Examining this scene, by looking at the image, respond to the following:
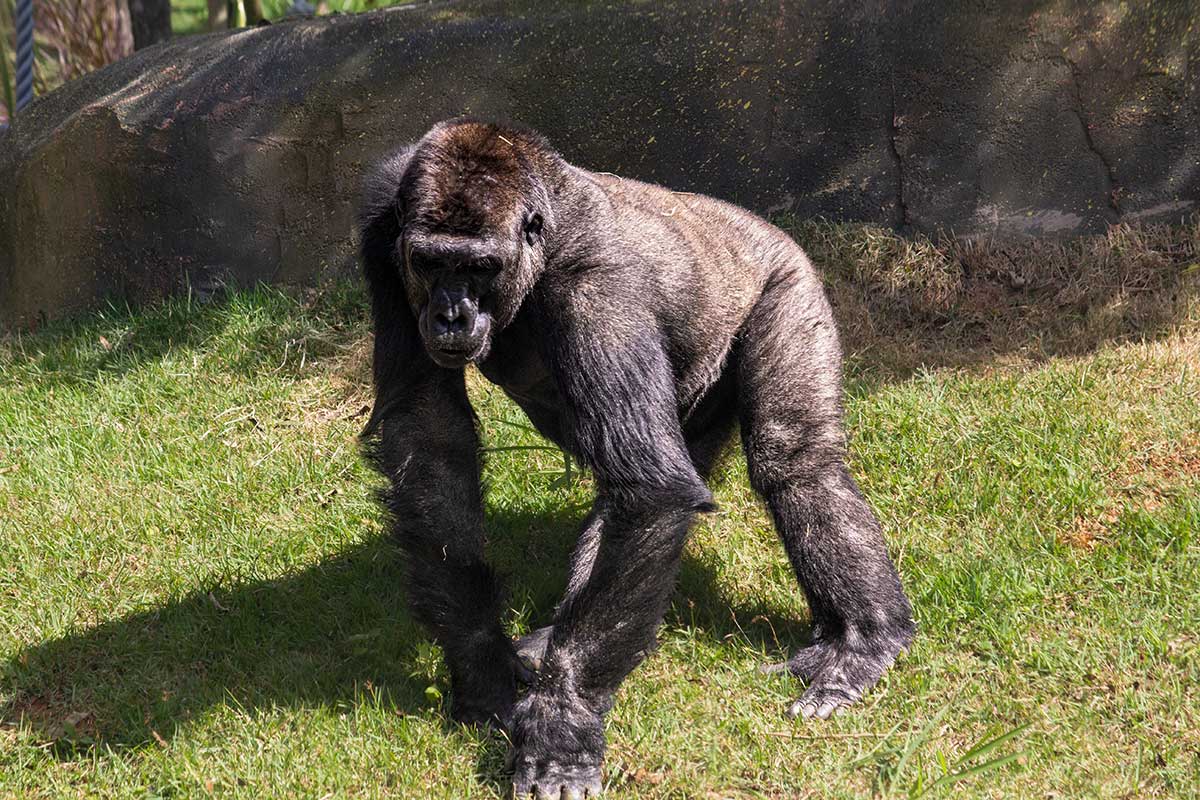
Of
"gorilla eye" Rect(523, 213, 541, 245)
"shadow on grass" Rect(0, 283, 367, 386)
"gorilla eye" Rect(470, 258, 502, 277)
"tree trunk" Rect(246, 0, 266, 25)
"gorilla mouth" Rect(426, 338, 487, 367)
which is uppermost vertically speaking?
"tree trunk" Rect(246, 0, 266, 25)

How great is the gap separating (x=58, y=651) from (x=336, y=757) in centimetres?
123

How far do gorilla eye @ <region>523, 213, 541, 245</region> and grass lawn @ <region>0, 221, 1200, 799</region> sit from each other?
1.42 m

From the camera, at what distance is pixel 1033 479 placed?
4914 mm

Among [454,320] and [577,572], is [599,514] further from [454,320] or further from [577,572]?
[454,320]

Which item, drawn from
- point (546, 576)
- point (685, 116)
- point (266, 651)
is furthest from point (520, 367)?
point (685, 116)

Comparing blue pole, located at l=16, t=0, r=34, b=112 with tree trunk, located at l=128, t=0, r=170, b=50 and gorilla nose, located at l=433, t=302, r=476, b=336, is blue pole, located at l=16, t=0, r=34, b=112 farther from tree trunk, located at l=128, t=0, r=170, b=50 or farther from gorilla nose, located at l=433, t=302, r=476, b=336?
gorilla nose, located at l=433, t=302, r=476, b=336

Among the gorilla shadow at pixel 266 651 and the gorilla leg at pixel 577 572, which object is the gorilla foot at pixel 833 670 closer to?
the gorilla shadow at pixel 266 651

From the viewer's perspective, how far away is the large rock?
20.5ft


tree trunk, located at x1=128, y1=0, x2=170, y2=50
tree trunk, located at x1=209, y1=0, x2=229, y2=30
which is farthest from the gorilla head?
tree trunk, located at x1=209, y1=0, x2=229, y2=30

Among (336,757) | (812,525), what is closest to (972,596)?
(812,525)

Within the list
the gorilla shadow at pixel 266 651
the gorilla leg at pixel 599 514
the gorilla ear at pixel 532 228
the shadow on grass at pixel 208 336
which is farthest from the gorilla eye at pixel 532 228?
the shadow on grass at pixel 208 336

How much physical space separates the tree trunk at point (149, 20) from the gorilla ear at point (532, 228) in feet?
19.1

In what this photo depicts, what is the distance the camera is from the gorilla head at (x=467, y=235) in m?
3.75

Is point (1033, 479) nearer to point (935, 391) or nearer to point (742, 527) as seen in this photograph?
point (935, 391)
